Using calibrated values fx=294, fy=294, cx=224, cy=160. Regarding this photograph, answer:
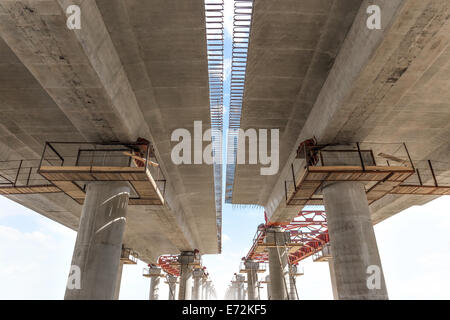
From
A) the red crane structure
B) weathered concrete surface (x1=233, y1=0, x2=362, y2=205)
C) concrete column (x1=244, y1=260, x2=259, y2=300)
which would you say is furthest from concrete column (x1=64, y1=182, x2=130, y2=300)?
concrete column (x1=244, y1=260, x2=259, y2=300)

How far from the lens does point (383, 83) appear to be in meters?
8.19

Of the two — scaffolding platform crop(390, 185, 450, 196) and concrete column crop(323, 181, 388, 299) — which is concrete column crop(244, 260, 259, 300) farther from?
concrete column crop(323, 181, 388, 299)

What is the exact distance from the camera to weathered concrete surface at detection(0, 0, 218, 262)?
6.86 metres

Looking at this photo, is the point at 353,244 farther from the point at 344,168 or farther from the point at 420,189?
the point at 420,189

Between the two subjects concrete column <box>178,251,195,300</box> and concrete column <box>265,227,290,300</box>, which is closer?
concrete column <box>265,227,290,300</box>

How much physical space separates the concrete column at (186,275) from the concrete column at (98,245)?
73.9 ft

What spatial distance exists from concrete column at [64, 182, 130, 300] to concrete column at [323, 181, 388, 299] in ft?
24.8

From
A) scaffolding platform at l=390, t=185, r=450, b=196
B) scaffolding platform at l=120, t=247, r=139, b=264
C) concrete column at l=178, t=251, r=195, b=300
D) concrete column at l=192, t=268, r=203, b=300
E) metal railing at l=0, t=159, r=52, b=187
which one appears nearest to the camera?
scaffolding platform at l=390, t=185, r=450, b=196

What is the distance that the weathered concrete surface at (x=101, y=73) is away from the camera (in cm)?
686

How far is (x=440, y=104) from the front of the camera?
1190 cm

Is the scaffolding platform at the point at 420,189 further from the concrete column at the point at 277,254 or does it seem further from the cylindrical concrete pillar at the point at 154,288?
the cylindrical concrete pillar at the point at 154,288
